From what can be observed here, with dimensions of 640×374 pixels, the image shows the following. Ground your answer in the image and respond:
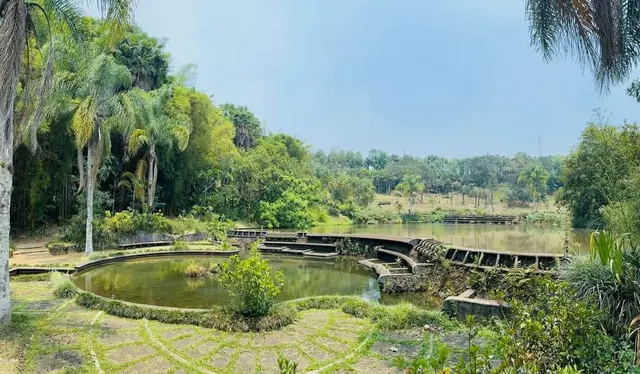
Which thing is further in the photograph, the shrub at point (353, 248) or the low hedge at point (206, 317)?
the shrub at point (353, 248)

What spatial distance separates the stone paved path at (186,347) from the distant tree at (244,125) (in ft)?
129

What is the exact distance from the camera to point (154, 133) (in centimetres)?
2083

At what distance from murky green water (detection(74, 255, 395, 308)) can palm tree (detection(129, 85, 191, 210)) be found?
689 centimetres

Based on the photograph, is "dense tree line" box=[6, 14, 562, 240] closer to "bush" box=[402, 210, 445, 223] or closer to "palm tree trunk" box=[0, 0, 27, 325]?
"palm tree trunk" box=[0, 0, 27, 325]

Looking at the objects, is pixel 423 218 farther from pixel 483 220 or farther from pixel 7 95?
pixel 7 95

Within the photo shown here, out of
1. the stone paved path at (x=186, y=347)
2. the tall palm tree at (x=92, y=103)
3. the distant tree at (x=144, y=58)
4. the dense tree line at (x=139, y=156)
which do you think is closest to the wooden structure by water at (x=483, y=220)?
the dense tree line at (x=139, y=156)

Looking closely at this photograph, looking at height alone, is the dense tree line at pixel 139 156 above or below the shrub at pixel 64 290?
above

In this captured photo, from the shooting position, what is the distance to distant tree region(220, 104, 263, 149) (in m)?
Result: 45.6

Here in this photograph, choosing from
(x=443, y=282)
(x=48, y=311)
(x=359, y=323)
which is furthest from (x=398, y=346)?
(x=48, y=311)

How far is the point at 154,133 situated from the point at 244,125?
27021mm

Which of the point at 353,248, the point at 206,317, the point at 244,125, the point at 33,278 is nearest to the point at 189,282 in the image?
the point at 33,278

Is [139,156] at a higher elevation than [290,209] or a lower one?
higher

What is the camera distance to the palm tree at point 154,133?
64.0 ft

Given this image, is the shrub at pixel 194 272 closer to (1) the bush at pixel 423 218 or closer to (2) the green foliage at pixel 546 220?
(2) the green foliage at pixel 546 220
